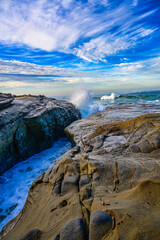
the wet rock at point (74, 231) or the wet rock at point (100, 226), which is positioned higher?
the wet rock at point (100, 226)

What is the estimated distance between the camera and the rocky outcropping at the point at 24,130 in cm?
713

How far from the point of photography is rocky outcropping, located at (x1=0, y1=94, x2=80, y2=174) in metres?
7.13

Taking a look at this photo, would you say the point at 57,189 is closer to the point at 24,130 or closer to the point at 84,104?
the point at 24,130

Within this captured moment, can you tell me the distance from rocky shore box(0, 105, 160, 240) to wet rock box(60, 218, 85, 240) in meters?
0.01

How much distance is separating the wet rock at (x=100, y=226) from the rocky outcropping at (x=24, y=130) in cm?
661

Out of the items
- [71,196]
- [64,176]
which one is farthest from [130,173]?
[64,176]

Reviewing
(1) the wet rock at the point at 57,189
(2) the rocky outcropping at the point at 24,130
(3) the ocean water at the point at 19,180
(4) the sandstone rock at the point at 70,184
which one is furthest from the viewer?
(2) the rocky outcropping at the point at 24,130

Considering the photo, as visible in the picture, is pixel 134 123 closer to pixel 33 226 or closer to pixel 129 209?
pixel 129 209

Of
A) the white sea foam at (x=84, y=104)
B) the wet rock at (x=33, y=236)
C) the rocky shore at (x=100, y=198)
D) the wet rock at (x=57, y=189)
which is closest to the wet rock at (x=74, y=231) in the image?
the rocky shore at (x=100, y=198)

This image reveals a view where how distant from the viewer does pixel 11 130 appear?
294 inches

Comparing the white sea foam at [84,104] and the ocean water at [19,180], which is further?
the white sea foam at [84,104]

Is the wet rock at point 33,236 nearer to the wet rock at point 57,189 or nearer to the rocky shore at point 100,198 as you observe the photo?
the rocky shore at point 100,198

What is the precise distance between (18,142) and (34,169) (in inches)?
80.4

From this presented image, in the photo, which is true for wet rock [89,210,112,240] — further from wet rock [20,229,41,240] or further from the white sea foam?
the white sea foam
